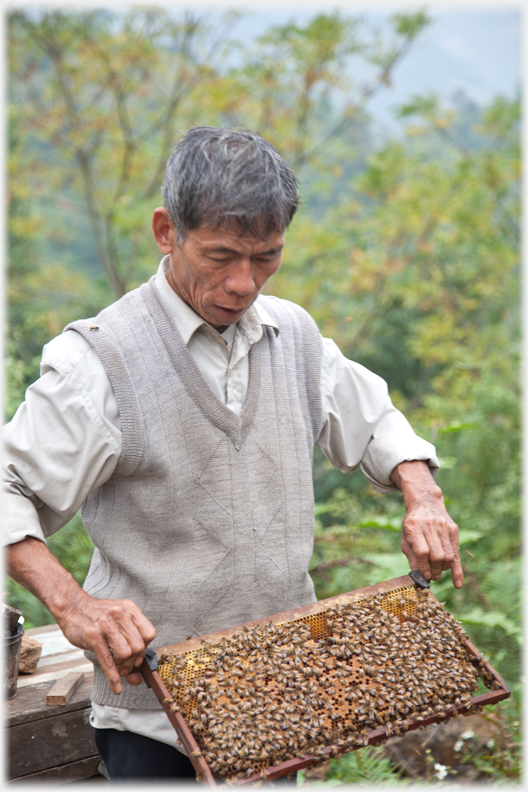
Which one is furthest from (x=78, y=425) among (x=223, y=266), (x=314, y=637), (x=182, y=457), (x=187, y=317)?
(x=314, y=637)

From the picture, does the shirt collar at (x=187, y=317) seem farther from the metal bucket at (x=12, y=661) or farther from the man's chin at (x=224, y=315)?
the metal bucket at (x=12, y=661)

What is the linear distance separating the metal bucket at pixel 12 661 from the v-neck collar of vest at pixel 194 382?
1242 millimetres

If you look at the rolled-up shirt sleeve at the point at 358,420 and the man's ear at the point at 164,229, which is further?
the rolled-up shirt sleeve at the point at 358,420

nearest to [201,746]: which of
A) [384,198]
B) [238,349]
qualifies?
[238,349]

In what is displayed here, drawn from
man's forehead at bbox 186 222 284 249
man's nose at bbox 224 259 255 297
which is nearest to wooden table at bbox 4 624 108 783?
man's nose at bbox 224 259 255 297

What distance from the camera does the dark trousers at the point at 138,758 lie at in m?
2.07

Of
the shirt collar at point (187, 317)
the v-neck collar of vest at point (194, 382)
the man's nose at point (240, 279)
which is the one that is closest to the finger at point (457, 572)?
the v-neck collar of vest at point (194, 382)

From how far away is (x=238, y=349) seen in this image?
223 centimetres

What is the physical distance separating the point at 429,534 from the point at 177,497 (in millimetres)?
824

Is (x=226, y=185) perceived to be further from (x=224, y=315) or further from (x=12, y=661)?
(x=12, y=661)

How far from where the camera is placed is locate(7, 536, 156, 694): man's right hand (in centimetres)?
171

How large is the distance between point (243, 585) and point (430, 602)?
0.62 m

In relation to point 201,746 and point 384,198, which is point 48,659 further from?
point 384,198

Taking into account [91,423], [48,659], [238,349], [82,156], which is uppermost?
[82,156]
